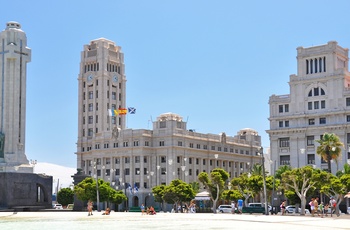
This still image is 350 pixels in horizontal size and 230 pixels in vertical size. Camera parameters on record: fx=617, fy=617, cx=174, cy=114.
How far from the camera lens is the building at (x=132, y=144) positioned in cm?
14250

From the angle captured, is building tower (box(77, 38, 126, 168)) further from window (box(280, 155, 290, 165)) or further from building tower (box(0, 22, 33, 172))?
building tower (box(0, 22, 33, 172))

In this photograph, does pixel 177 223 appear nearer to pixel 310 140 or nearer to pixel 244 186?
pixel 244 186

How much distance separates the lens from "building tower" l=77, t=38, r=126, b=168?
6496 inches

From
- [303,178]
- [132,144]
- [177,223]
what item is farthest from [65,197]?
[177,223]

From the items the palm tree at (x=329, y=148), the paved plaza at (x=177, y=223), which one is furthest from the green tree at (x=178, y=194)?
the paved plaza at (x=177, y=223)

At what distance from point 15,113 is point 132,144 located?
2329 inches

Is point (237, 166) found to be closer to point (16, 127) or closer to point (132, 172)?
point (132, 172)

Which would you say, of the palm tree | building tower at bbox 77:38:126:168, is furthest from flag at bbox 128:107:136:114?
the palm tree

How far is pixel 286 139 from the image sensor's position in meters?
120

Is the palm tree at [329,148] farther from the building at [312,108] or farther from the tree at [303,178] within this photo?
the tree at [303,178]

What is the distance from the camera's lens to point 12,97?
87.1 m

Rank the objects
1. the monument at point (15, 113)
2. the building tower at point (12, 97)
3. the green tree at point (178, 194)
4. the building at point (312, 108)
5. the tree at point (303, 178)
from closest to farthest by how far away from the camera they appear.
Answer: the tree at point (303, 178) → the monument at point (15, 113) → the building tower at point (12, 97) → the green tree at point (178, 194) → the building at point (312, 108)

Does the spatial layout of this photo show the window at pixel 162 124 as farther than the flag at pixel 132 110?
Yes

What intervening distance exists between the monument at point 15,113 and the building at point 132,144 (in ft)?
124
